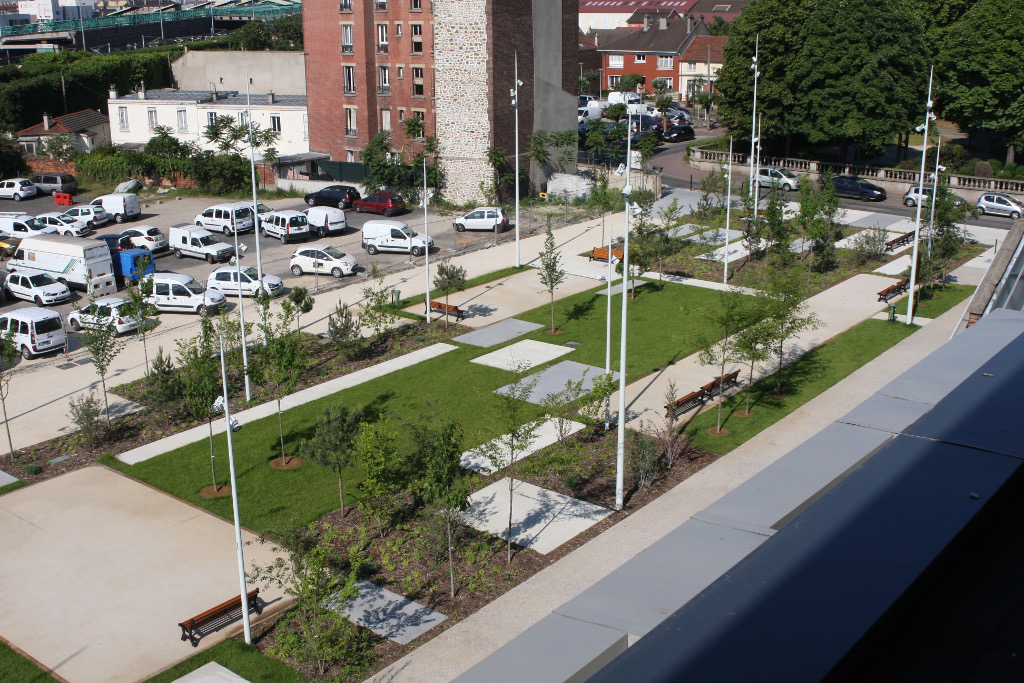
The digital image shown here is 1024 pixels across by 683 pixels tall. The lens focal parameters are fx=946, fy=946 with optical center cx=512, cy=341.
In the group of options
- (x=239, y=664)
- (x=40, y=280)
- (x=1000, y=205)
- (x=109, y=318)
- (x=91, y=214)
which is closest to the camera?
(x=239, y=664)

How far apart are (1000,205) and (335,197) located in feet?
109

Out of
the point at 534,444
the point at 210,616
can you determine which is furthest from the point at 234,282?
the point at 210,616

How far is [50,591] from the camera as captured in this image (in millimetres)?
17359

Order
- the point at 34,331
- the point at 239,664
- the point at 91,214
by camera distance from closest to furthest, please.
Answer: the point at 239,664, the point at 34,331, the point at 91,214

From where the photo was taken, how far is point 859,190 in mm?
50719

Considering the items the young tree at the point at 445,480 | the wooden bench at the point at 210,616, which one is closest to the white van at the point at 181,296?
the young tree at the point at 445,480

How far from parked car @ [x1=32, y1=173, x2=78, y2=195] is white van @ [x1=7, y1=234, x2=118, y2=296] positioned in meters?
18.7

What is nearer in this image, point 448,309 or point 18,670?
point 18,670

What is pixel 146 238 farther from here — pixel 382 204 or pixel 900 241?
pixel 900 241

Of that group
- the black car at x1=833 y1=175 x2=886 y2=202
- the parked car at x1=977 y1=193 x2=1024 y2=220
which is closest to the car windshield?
the black car at x1=833 y1=175 x2=886 y2=202

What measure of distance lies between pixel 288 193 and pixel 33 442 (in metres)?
31.1

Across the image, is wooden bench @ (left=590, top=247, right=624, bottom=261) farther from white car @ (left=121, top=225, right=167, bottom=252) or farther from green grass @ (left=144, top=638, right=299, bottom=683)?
green grass @ (left=144, top=638, right=299, bottom=683)

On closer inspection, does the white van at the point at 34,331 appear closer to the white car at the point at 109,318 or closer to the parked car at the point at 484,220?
the white car at the point at 109,318

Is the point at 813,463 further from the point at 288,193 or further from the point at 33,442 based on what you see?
the point at 288,193
